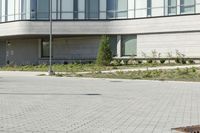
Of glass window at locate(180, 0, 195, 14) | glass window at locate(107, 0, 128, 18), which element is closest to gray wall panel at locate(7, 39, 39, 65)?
glass window at locate(107, 0, 128, 18)

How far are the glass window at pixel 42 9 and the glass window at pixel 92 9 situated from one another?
4.45m

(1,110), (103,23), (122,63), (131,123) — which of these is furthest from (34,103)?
(103,23)

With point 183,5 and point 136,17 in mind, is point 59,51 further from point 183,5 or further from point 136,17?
point 183,5

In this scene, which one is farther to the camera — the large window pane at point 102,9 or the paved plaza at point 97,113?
the large window pane at point 102,9

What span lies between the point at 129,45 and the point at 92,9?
18.9ft

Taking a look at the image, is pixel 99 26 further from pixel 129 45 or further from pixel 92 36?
pixel 129 45

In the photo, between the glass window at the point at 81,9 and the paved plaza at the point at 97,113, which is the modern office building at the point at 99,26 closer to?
the glass window at the point at 81,9

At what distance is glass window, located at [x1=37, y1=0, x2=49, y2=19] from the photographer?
166 feet

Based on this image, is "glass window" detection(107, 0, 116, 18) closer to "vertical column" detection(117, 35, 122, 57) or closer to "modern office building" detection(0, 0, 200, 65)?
"modern office building" detection(0, 0, 200, 65)

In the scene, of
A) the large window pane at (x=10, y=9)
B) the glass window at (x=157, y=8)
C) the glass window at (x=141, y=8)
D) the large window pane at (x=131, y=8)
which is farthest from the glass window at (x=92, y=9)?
the large window pane at (x=10, y=9)

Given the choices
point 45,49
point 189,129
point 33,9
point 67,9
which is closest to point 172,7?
point 67,9

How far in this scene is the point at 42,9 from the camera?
50.8m

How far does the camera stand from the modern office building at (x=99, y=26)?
148ft

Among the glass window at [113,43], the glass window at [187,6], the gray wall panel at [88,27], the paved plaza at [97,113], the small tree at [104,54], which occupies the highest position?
the glass window at [187,6]
